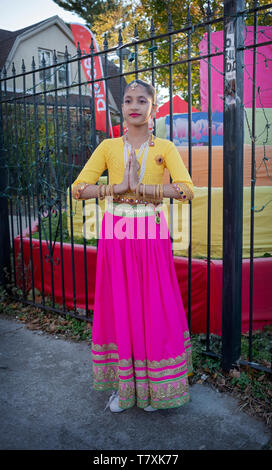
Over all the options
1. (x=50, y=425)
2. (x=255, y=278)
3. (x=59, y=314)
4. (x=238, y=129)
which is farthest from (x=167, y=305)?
(x=59, y=314)

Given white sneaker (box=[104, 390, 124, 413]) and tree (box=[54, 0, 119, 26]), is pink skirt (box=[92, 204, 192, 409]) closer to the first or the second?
white sneaker (box=[104, 390, 124, 413])

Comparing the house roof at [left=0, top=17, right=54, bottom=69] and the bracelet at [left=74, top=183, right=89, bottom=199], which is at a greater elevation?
the house roof at [left=0, top=17, right=54, bottom=69]

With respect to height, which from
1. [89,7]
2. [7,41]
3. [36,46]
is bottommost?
[36,46]

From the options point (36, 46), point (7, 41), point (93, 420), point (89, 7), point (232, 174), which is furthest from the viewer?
point (89, 7)

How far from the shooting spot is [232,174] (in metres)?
2.54

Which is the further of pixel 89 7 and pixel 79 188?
pixel 89 7

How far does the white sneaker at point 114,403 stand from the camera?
2.40m

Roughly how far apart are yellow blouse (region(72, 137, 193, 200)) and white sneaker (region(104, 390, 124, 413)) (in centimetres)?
130

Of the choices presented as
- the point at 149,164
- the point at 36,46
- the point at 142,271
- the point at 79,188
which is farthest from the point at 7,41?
the point at 142,271

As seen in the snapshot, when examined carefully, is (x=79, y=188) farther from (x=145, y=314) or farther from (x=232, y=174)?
(x=232, y=174)

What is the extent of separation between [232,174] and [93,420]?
5.83 feet

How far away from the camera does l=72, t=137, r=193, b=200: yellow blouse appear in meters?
2.17

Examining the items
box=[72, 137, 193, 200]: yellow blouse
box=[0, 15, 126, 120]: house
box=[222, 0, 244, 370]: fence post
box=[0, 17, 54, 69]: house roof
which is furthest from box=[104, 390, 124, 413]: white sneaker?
box=[0, 17, 54, 69]: house roof
